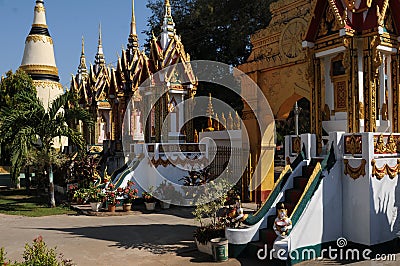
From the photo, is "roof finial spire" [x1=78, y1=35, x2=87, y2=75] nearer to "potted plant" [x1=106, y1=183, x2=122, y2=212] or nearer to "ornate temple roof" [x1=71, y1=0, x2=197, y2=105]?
"ornate temple roof" [x1=71, y1=0, x2=197, y2=105]

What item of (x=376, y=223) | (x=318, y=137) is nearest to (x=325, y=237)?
(x=376, y=223)

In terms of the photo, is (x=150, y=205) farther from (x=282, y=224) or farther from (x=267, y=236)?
(x=282, y=224)

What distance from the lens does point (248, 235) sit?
8.55 metres

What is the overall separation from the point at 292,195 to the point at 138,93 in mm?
12605

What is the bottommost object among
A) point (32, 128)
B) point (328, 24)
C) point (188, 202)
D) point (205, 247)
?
point (205, 247)

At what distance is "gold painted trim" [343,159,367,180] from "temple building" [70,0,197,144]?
984 cm

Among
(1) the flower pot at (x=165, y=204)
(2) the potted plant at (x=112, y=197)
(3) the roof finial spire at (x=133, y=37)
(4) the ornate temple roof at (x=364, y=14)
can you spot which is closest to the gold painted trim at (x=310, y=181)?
(4) the ornate temple roof at (x=364, y=14)

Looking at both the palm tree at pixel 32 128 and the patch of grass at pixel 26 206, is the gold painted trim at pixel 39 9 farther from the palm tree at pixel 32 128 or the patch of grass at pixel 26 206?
the palm tree at pixel 32 128

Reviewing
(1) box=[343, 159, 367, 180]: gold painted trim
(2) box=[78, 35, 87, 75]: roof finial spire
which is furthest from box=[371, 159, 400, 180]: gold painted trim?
(2) box=[78, 35, 87, 75]: roof finial spire

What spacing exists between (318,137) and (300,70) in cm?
378

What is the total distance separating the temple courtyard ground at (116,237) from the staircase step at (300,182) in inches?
67.1

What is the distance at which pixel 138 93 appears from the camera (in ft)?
66.4

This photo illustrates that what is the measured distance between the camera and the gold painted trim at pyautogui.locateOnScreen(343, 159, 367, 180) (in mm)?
8641

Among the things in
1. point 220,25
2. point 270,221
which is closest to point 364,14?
point 270,221
